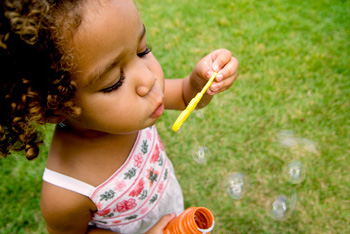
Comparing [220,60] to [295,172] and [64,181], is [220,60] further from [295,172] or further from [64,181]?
[295,172]

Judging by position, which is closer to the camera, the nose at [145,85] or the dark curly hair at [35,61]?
the dark curly hair at [35,61]

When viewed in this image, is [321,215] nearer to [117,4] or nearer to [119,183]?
[119,183]

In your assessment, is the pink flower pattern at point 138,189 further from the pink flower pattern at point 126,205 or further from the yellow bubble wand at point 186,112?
the yellow bubble wand at point 186,112

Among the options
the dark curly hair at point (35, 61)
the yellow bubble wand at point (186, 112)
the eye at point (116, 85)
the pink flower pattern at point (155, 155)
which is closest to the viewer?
the dark curly hair at point (35, 61)

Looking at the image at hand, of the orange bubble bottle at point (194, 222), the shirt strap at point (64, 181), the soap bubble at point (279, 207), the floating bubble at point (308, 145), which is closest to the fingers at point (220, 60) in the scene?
the orange bubble bottle at point (194, 222)

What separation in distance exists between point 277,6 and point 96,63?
267 cm

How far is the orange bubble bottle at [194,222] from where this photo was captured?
3.49 ft

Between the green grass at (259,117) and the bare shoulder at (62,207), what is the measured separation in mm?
985

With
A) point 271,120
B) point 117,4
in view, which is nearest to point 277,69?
point 271,120

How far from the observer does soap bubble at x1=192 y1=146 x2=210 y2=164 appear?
203 cm

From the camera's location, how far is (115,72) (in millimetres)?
807

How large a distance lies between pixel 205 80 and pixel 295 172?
3.50 ft

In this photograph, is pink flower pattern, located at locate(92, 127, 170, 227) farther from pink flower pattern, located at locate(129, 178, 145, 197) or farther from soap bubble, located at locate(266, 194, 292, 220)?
soap bubble, located at locate(266, 194, 292, 220)

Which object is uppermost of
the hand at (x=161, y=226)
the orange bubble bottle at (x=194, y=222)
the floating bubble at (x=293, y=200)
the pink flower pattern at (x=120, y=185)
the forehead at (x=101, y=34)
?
the forehead at (x=101, y=34)
